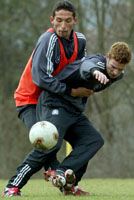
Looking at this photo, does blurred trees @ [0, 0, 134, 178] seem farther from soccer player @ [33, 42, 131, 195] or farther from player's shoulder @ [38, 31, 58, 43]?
player's shoulder @ [38, 31, 58, 43]

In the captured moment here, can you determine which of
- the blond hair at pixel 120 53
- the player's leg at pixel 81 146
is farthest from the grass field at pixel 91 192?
the blond hair at pixel 120 53

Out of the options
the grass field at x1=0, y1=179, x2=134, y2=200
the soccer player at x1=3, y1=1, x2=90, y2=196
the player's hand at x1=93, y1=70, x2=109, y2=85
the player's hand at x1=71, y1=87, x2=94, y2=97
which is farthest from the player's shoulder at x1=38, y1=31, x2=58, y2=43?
the grass field at x1=0, y1=179, x2=134, y2=200

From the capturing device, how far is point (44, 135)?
829cm

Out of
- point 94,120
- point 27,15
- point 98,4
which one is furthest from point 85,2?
point 94,120

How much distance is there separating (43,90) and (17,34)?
12.6 metres

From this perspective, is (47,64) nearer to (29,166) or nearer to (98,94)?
(29,166)

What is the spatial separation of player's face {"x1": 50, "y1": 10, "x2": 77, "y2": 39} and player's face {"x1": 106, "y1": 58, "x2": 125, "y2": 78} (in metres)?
0.56

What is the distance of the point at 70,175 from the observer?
28.7 ft

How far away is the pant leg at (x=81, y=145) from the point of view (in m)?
8.96

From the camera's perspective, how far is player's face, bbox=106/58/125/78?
850 centimetres

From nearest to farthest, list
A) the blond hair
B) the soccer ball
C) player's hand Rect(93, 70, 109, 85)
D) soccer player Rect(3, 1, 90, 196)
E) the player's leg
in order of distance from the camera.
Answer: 1. player's hand Rect(93, 70, 109, 85)
2. the soccer ball
3. the blond hair
4. soccer player Rect(3, 1, 90, 196)
5. the player's leg

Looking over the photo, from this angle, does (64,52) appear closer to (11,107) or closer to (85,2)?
(11,107)

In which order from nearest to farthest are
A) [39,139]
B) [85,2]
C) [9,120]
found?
[39,139]
[9,120]
[85,2]

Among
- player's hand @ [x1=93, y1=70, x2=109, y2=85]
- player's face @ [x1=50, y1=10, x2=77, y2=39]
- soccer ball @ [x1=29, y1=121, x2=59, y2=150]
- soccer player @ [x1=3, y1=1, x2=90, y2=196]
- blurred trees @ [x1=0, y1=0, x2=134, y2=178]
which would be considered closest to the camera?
player's hand @ [x1=93, y1=70, x2=109, y2=85]
